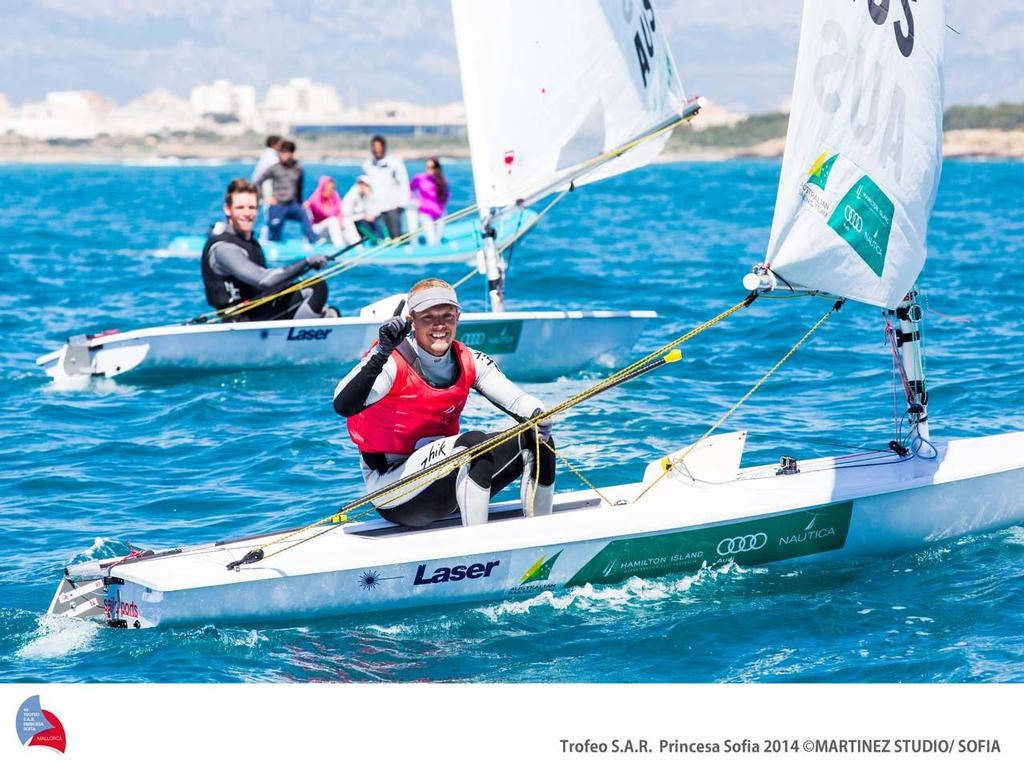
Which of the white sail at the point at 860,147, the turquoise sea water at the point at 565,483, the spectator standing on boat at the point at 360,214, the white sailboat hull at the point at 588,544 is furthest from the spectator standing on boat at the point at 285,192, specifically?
the white sail at the point at 860,147

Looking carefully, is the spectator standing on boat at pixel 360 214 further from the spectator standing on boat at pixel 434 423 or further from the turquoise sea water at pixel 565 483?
the spectator standing on boat at pixel 434 423

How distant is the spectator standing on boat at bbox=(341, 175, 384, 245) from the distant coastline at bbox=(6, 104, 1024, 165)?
94013 millimetres

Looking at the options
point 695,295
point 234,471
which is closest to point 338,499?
point 234,471

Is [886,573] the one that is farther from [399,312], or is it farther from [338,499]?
[338,499]

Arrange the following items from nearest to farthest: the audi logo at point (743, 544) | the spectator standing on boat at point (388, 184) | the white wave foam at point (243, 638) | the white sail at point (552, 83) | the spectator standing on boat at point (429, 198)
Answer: the white wave foam at point (243, 638), the audi logo at point (743, 544), the white sail at point (552, 83), the spectator standing on boat at point (388, 184), the spectator standing on boat at point (429, 198)

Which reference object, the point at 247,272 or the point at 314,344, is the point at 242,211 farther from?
the point at 314,344

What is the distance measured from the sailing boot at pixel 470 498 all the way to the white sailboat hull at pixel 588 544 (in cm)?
9

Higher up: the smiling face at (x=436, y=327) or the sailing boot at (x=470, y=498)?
the smiling face at (x=436, y=327)

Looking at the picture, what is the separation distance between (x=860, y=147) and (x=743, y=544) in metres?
1.92

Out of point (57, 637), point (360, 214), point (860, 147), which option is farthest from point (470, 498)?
point (360, 214)

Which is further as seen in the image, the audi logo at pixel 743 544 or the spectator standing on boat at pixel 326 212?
the spectator standing on boat at pixel 326 212

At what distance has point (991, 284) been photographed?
1673cm

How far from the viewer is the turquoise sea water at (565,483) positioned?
5.54m
